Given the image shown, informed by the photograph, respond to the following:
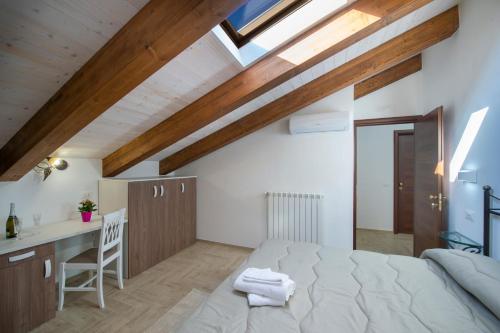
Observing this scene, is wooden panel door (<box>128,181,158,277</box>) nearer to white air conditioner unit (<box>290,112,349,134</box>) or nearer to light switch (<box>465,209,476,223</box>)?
white air conditioner unit (<box>290,112,349,134</box>)

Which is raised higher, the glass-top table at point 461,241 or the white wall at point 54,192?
the white wall at point 54,192

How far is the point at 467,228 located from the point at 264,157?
2383 millimetres

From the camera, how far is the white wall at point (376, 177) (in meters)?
4.38

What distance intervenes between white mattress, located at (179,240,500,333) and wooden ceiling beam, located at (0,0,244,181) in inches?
56.1

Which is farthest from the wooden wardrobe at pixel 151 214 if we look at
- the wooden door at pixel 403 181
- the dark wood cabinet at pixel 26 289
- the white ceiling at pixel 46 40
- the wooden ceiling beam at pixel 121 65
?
the wooden door at pixel 403 181

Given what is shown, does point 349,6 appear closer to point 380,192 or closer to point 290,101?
point 290,101

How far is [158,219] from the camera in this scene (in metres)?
3.05

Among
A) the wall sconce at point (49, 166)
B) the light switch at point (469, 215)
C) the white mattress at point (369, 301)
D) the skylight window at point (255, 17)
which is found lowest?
the white mattress at point (369, 301)

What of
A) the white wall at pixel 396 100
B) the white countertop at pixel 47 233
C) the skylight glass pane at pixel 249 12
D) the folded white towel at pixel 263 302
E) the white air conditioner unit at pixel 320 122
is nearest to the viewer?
the folded white towel at pixel 263 302

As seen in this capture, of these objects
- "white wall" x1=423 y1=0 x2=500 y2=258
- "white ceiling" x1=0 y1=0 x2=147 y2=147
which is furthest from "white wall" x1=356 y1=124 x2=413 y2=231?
"white ceiling" x1=0 y1=0 x2=147 y2=147

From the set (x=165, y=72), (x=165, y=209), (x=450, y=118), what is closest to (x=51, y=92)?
(x=165, y=72)

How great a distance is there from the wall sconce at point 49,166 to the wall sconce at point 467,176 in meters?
4.01

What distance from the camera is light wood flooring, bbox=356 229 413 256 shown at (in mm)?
3487

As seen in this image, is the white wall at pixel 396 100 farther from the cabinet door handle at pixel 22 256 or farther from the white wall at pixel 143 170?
the cabinet door handle at pixel 22 256
